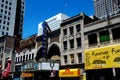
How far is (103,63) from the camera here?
94.6 ft

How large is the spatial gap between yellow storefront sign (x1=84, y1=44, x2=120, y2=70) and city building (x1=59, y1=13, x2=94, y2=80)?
261 centimetres

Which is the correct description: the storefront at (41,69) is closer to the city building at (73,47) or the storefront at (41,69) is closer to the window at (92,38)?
the city building at (73,47)

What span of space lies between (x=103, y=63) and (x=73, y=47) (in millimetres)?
9241

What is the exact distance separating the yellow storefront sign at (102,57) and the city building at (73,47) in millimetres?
2614

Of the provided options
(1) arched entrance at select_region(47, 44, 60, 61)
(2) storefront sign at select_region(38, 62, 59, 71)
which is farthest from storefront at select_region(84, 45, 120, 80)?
(1) arched entrance at select_region(47, 44, 60, 61)

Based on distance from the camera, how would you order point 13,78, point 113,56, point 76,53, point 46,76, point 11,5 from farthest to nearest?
point 11,5 < point 13,78 < point 46,76 < point 76,53 < point 113,56

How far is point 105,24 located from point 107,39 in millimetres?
2562

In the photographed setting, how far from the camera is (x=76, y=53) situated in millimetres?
35531

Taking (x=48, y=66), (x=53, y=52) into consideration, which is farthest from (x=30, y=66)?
(x=53, y=52)

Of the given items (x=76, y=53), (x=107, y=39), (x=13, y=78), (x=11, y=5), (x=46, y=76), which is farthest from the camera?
(x=11, y=5)

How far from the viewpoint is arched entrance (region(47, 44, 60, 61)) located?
136ft

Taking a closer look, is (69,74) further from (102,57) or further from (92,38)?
(92,38)

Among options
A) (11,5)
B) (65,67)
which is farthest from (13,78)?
(11,5)

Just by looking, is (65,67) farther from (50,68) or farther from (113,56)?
(113,56)
